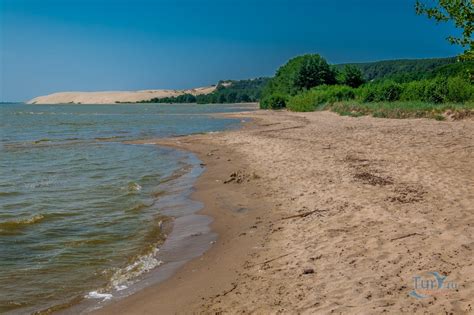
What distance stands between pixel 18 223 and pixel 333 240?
7.07 meters

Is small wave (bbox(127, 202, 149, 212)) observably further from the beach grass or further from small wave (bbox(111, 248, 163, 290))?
the beach grass

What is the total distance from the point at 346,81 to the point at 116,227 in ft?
239

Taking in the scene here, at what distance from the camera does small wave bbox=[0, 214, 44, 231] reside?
9352 millimetres

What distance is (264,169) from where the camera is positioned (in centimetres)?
1460

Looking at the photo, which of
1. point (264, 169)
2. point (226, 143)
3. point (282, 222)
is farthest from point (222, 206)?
point (226, 143)

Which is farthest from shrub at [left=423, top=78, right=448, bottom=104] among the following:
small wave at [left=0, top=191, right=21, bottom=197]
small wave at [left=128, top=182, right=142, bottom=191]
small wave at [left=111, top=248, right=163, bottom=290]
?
small wave at [left=111, top=248, right=163, bottom=290]

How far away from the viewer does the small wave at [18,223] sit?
30.7 feet

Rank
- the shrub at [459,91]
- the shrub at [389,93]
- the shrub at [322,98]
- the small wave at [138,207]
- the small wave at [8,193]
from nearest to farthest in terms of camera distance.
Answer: the small wave at [138,207] < the small wave at [8,193] < the shrub at [459,91] < the shrub at [389,93] < the shrub at [322,98]

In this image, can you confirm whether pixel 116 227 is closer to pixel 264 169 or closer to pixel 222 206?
pixel 222 206

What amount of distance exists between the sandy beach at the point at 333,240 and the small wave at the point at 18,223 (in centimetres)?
391

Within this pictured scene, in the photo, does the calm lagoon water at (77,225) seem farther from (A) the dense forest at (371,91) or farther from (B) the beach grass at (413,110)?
(B) the beach grass at (413,110)

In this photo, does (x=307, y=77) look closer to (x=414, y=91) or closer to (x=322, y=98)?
(x=322, y=98)

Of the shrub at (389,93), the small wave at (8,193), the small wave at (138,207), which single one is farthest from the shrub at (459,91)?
the small wave at (8,193)

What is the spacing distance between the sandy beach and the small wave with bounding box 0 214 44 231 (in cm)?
391
